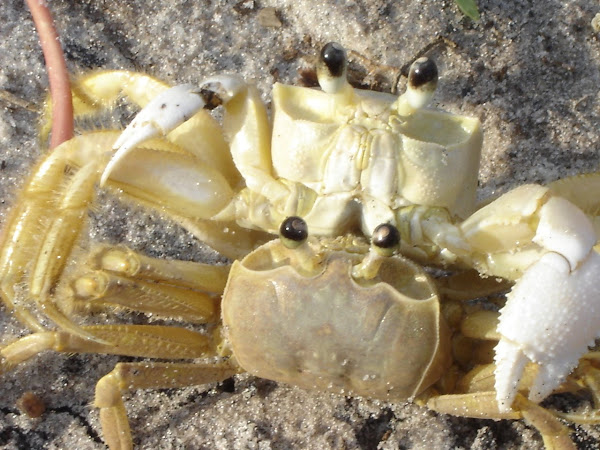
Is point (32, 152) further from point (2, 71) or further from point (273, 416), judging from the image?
point (273, 416)

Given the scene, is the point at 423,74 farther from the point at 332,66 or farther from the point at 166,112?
the point at 166,112

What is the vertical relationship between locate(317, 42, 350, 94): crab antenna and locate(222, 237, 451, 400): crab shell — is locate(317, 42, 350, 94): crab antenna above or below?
above

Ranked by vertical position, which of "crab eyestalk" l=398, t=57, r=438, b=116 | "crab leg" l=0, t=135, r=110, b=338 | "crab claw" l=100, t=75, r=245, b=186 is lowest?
"crab leg" l=0, t=135, r=110, b=338

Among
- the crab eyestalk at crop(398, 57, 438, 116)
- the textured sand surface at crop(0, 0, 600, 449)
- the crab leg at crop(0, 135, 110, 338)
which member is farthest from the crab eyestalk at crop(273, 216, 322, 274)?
the textured sand surface at crop(0, 0, 600, 449)

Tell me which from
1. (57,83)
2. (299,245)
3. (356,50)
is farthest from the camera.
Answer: (356,50)

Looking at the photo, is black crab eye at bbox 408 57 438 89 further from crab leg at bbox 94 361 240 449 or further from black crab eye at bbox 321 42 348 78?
crab leg at bbox 94 361 240 449

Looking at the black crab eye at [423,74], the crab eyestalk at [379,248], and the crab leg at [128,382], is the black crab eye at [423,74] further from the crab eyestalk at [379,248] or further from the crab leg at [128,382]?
the crab leg at [128,382]

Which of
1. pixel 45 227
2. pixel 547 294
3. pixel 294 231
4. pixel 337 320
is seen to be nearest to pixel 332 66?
pixel 294 231
